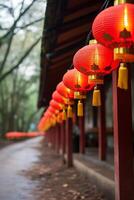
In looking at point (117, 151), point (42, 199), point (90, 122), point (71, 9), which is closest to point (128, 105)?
point (117, 151)

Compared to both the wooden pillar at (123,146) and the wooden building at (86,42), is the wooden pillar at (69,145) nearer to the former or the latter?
the wooden building at (86,42)

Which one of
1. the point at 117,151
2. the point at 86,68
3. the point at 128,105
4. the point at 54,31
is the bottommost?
the point at 117,151

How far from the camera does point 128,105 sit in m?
6.98

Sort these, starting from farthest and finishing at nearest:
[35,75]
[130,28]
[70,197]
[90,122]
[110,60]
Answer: [35,75], [90,122], [70,197], [110,60], [130,28]

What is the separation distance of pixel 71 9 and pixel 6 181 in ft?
21.1

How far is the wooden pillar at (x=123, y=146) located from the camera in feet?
22.7

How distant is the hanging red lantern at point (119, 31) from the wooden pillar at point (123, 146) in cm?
224

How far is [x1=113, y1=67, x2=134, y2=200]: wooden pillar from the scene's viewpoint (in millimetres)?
6910

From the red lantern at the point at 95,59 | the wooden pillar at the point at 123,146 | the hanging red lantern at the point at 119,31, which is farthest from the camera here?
Result: the wooden pillar at the point at 123,146

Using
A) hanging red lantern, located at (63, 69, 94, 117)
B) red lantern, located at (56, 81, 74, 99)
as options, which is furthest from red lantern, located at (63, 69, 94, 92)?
red lantern, located at (56, 81, 74, 99)

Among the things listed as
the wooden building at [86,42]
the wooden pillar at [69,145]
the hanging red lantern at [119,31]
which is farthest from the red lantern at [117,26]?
the wooden pillar at [69,145]

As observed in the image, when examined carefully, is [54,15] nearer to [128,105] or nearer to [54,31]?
[54,31]

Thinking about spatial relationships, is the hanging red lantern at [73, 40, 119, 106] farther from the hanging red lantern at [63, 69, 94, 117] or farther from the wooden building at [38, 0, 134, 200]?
the hanging red lantern at [63, 69, 94, 117]

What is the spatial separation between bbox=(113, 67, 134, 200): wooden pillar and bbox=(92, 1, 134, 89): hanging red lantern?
2240mm
